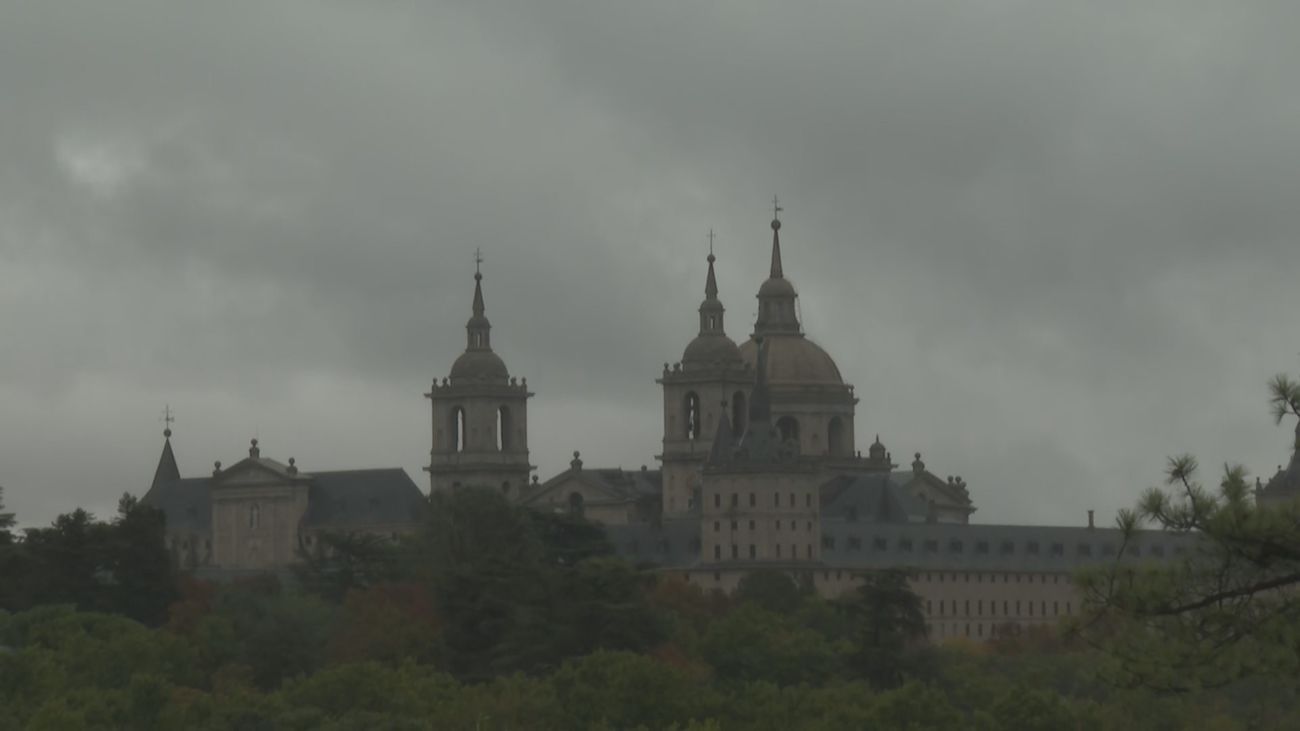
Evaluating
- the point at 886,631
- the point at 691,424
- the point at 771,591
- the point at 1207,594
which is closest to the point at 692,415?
the point at 691,424

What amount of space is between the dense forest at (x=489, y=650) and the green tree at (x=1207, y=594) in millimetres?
29406

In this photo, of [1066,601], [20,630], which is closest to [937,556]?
[1066,601]

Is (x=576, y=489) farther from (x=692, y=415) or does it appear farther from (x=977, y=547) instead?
(x=977, y=547)

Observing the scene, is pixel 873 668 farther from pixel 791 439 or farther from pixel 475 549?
pixel 791 439

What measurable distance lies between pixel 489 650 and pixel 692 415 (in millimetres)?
80789

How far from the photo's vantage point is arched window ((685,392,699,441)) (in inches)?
7805

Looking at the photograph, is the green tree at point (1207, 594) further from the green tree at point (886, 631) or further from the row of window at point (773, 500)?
the row of window at point (773, 500)

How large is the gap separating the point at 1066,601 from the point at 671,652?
7637cm

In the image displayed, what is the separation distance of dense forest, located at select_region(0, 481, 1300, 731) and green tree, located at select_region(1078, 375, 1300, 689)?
1158 inches

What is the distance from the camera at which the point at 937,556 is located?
188250 mm

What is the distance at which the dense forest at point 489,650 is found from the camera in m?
93.6

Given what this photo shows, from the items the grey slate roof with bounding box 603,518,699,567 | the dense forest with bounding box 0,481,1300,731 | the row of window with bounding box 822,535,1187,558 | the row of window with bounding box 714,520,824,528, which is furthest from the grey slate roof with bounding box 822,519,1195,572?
the dense forest with bounding box 0,481,1300,731

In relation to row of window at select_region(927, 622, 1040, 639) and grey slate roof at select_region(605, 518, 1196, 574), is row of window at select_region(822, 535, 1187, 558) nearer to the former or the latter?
grey slate roof at select_region(605, 518, 1196, 574)

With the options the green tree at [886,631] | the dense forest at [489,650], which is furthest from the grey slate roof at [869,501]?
the green tree at [886,631]
